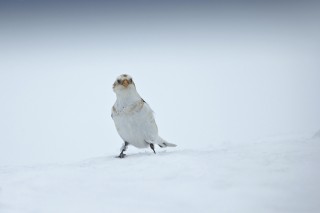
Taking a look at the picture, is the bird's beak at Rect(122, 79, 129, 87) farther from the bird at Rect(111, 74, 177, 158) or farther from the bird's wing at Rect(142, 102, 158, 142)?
the bird's wing at Rect(142, 102, 158, 142)

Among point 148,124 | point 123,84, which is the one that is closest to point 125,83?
point 123,84

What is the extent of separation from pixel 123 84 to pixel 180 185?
334 cm

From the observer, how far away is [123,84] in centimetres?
816

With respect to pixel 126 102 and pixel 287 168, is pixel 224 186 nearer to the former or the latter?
pixel 287 168

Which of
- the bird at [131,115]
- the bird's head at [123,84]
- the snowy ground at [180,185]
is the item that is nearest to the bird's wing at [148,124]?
the bird at [131,115]

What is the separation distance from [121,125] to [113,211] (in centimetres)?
389

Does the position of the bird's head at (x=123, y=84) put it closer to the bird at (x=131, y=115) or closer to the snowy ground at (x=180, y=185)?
the bird at (x=131, y=115)

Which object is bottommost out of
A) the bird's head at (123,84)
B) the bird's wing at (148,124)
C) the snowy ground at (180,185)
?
the snowy ground at (180,185)

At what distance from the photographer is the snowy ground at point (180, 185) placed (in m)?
4.56

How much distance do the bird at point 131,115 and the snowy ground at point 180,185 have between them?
1532 millimetres

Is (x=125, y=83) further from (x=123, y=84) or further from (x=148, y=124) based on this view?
(x=148, y=124)

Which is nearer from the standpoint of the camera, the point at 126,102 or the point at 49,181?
the point at 49,181

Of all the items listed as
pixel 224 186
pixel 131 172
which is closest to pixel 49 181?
pixel 131 172

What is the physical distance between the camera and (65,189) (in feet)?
17.6
